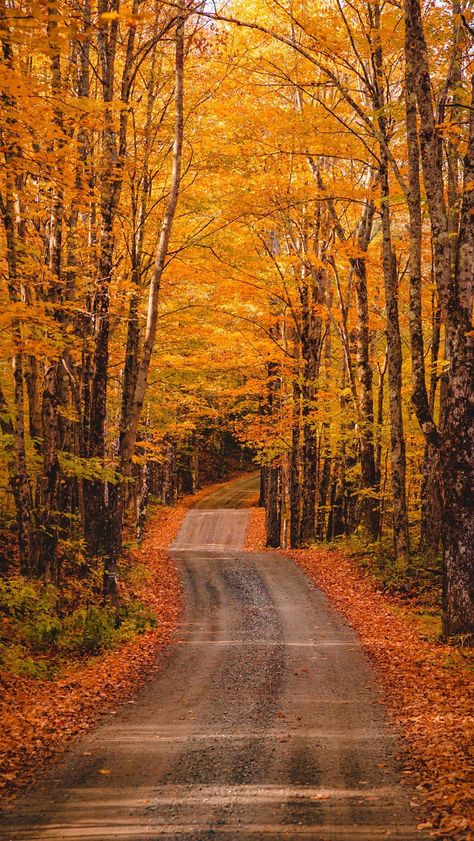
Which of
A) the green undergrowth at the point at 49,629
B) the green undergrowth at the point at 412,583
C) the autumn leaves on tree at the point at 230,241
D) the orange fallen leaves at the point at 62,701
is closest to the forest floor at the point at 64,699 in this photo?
the orange fallen leaves at the point at 62,701

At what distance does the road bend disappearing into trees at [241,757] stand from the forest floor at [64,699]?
287 millimetres

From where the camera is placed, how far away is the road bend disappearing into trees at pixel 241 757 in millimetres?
5254

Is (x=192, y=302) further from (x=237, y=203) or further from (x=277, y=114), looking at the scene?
(x=277, y=114)

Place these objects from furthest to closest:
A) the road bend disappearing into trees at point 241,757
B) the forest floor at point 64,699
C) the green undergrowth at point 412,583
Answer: the green undergrowth at point 412,583 < the forest floor at point 64,699 < the road bend disappearing into trees at point 241,757

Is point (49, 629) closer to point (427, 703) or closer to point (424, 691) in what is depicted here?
point (424, 691)

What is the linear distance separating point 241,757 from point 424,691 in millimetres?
3374

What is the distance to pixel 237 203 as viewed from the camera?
18.8m

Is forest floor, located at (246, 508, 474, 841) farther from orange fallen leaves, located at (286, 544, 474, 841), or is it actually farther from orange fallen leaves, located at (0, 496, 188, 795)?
orange fallen leaves, located at (0, 496, 188, 795)

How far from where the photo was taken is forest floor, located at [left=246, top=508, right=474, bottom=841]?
18.5ft

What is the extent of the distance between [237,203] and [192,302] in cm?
460

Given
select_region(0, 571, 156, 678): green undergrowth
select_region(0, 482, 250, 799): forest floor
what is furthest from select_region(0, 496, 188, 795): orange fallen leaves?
select_region(0, 571, 156, 678): green undergrowth

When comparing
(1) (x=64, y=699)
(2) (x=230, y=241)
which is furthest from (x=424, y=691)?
(2) (x=230, y=241)

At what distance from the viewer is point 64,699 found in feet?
28.8

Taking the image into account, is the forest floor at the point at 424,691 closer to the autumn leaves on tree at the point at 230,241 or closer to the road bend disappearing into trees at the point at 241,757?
the road bend disappearing into trees at the point at 241,757
